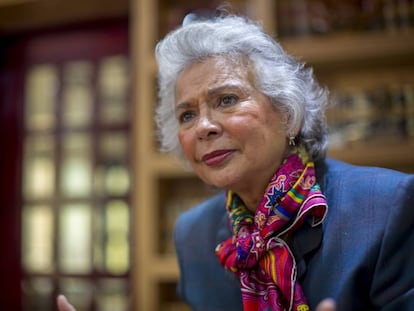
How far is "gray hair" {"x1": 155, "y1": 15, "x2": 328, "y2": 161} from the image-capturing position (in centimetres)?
114

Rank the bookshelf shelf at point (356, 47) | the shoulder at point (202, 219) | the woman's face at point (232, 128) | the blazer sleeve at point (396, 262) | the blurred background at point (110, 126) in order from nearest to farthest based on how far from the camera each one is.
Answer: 1. the blazer sleeve at point (396, 262)
2. the woman's face at point (232, 128)
3. the shoulder at point (202, 219)
4. the bookshelf shelf at point (356, 47)
5. the blurred background at point (110, 126)

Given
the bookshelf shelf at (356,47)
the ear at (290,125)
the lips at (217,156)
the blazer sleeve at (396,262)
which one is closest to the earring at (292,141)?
the ear at (290,125)

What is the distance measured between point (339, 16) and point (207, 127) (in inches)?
55.1

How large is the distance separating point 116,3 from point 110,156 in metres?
0.82

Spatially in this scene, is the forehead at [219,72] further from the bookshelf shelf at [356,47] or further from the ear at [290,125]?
the bookshelf shelf at [356,47]

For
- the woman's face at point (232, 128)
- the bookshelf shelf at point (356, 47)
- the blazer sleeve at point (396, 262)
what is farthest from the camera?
the bookshelf shelf at point (356, 47)

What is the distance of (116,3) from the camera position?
2557 mm

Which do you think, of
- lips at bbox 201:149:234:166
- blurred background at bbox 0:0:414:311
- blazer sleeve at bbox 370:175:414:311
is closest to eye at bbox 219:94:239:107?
lips at bbox 201:149:234:166

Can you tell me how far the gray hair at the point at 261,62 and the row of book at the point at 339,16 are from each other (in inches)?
42.2

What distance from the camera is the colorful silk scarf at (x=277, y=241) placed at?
1031 millimetres

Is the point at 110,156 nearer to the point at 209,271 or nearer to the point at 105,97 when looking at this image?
the point at 105,97

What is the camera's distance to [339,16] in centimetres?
223

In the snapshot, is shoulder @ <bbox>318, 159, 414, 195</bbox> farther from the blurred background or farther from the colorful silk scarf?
the blurred background

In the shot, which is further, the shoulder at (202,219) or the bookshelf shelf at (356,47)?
the bookshelf shelf at (356,47)
